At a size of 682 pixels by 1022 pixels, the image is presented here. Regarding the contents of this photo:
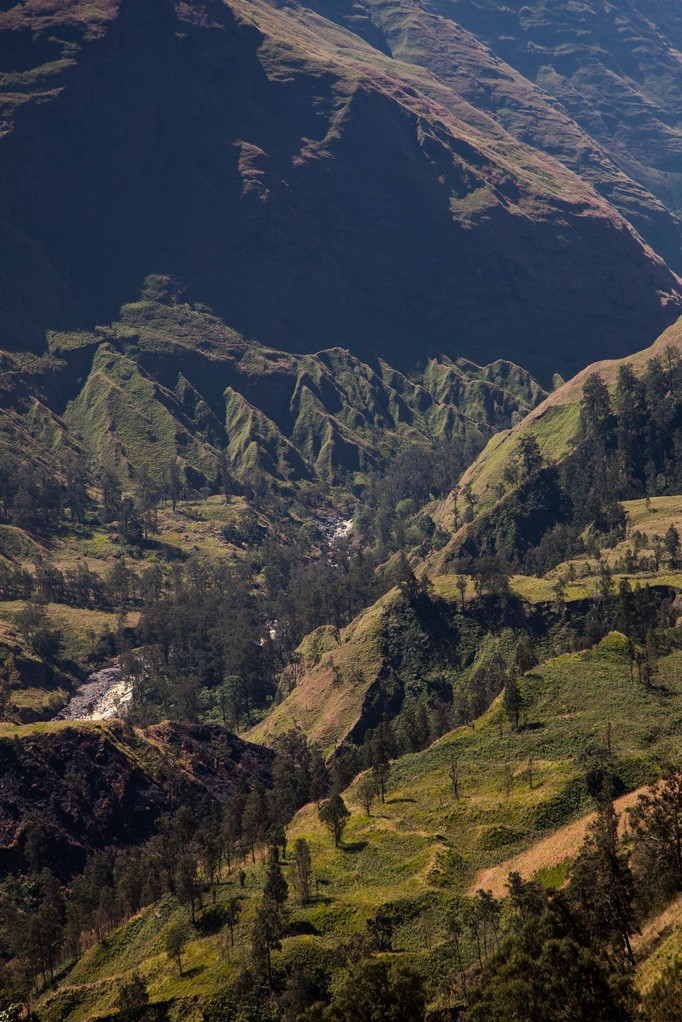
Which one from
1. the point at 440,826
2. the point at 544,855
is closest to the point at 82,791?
the point at 440,826

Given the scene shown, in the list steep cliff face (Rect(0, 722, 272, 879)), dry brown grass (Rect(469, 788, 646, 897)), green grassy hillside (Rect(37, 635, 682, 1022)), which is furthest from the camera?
steep cliff face (Rect(0, 722, 272, 879))

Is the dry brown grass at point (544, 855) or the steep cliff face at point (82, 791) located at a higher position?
the dry brown grass at point (544, 855)

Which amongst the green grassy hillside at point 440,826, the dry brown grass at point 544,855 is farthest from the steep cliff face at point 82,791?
the dry brown grass at point 544,855

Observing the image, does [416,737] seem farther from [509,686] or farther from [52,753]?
[52,753]

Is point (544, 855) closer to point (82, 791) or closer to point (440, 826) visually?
point (440, 826)

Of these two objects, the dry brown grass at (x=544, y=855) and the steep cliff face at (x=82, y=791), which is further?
the steep cliff face at (x=82, y=791)

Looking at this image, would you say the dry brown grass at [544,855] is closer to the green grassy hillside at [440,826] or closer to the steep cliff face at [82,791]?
the green grassy hillside at [440,826]

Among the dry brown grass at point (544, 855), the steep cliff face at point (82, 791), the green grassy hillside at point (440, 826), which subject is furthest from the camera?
the steep cliff face at point (82, 791)

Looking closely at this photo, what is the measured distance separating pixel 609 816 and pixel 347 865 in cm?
4434

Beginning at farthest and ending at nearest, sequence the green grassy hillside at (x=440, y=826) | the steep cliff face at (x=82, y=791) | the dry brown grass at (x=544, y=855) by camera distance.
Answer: the steep cliff face at (x=82, y=791), the green grassy hillside at (x=440, y=826), the dry brown grass at (x=544, y=855)

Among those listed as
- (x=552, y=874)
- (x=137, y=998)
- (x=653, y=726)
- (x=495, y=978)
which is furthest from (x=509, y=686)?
(x=495, y=978)

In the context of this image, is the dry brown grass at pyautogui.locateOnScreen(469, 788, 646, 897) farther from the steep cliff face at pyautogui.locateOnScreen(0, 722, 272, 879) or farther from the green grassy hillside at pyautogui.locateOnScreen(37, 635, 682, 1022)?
the steep cliff face at pyautogui.locateOnScreen(0, 722, 272, 879)

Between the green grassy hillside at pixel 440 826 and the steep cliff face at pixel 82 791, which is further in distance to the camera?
the steep cliff face at pixel 82 791

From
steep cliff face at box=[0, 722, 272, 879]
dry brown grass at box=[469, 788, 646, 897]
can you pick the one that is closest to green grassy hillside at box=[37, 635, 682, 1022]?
dry brown grass at box=[469, 788, 646, 897]
